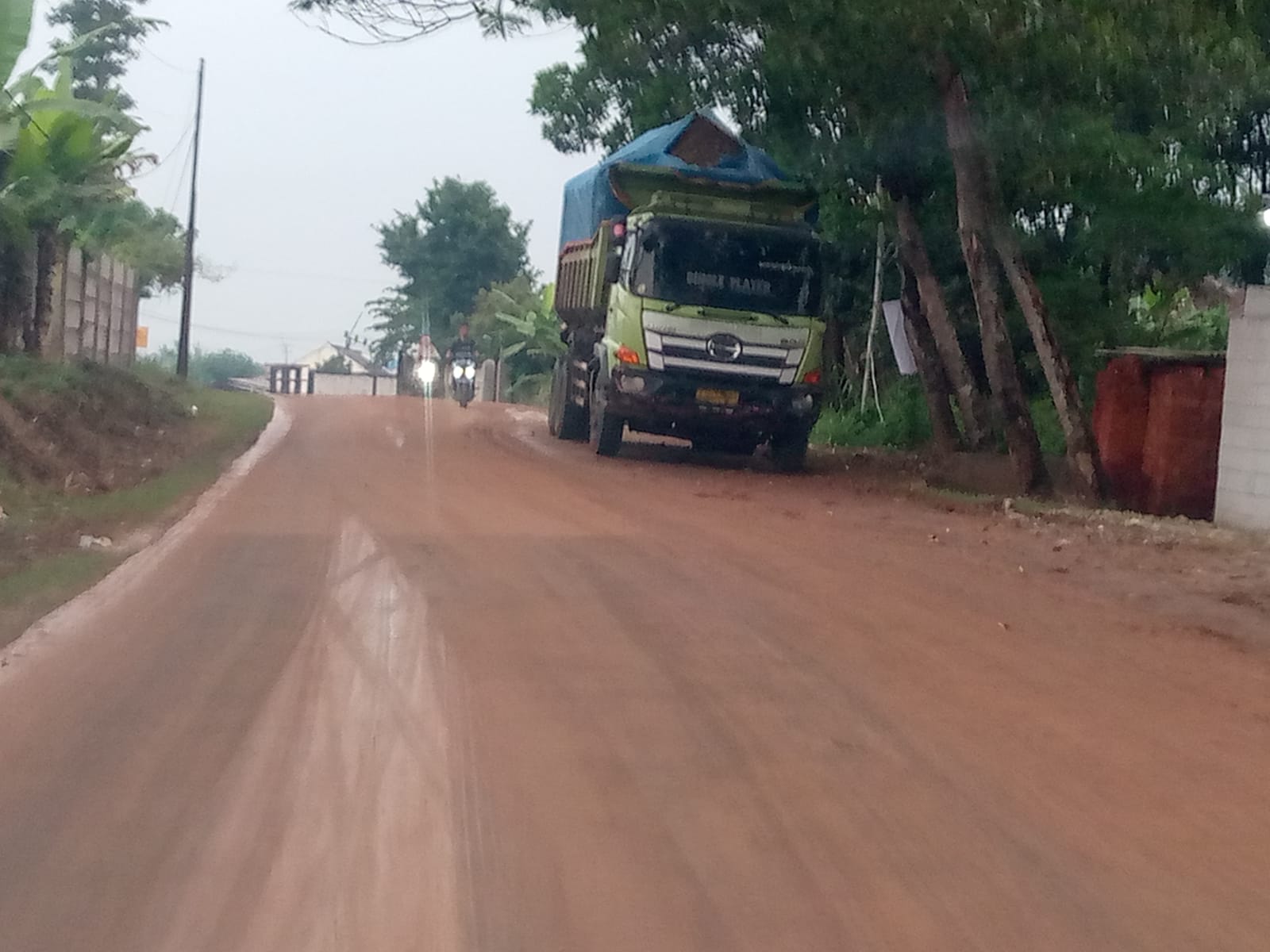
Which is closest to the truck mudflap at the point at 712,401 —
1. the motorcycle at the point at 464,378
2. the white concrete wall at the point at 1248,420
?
the white concrete wall at the point at 1248,420

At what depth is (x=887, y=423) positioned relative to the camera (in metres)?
25.2

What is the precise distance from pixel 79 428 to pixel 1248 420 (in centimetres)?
1236

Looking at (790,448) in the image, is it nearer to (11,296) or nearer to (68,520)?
(68,520)

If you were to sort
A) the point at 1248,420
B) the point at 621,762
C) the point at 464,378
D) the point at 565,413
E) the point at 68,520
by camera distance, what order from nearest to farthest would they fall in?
1. the point at 621,762
2. the point at 68,520
3. the point at 1248,420
4. the point at 565,413
5. the point at 464,378

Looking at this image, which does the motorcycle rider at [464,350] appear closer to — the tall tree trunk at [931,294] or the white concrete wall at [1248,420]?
the tall tree trunk at [931,294]

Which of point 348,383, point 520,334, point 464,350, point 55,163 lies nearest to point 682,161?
point 55,163

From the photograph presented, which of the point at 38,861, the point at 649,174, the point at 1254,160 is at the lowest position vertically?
the point at 38,861

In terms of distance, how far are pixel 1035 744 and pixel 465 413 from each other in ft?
78.3

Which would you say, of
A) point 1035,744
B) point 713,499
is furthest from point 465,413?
point 1035,744

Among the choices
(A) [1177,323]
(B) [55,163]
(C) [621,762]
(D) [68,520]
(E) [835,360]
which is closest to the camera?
(C) [621,762]

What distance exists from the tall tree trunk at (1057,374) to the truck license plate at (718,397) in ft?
11.9

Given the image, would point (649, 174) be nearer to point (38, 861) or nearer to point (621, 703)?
point (621, 703)

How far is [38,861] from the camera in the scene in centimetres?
454

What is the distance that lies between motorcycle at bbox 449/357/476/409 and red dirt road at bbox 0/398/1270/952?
22.4 metres
